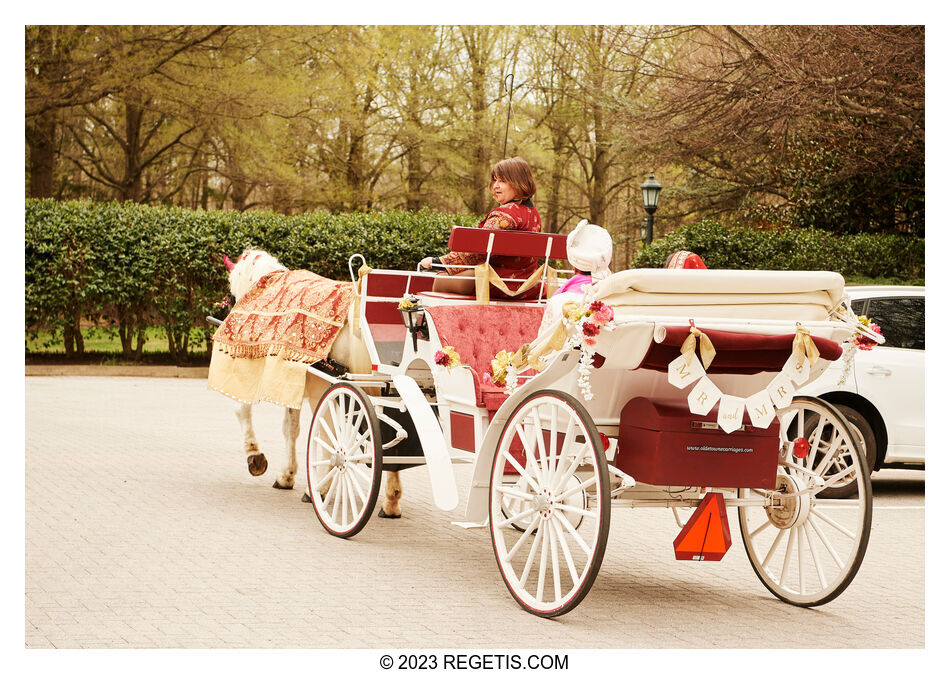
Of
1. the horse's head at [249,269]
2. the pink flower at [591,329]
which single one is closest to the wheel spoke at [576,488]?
the pink flower at [591,329]

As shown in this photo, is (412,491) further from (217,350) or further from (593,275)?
(593,275)

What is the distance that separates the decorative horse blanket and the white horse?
156 millimetres

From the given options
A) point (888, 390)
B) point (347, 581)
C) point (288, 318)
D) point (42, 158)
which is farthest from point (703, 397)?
point (42, 158)

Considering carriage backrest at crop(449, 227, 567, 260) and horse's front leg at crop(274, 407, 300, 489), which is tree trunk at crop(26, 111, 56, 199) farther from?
carriage backrest at crop(449, 227, 567, 260)

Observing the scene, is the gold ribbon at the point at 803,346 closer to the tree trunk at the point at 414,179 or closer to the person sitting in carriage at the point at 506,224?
the person sitting in carriage at the point at 506,224

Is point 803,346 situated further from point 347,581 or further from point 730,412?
point 347,581

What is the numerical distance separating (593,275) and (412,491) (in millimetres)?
3806

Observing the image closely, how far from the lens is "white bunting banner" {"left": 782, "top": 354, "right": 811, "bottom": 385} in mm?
4723

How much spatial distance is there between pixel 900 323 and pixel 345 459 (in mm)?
4713

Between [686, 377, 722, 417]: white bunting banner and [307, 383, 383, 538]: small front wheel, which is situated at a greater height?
[686, 377, 722, 417]: white bunting banner

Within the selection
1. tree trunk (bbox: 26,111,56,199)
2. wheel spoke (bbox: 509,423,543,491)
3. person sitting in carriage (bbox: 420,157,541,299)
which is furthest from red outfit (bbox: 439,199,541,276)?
tree trunk (bbox: 26,111,56,199)

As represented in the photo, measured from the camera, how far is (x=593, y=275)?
547 centimetres

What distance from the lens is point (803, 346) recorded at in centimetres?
464
